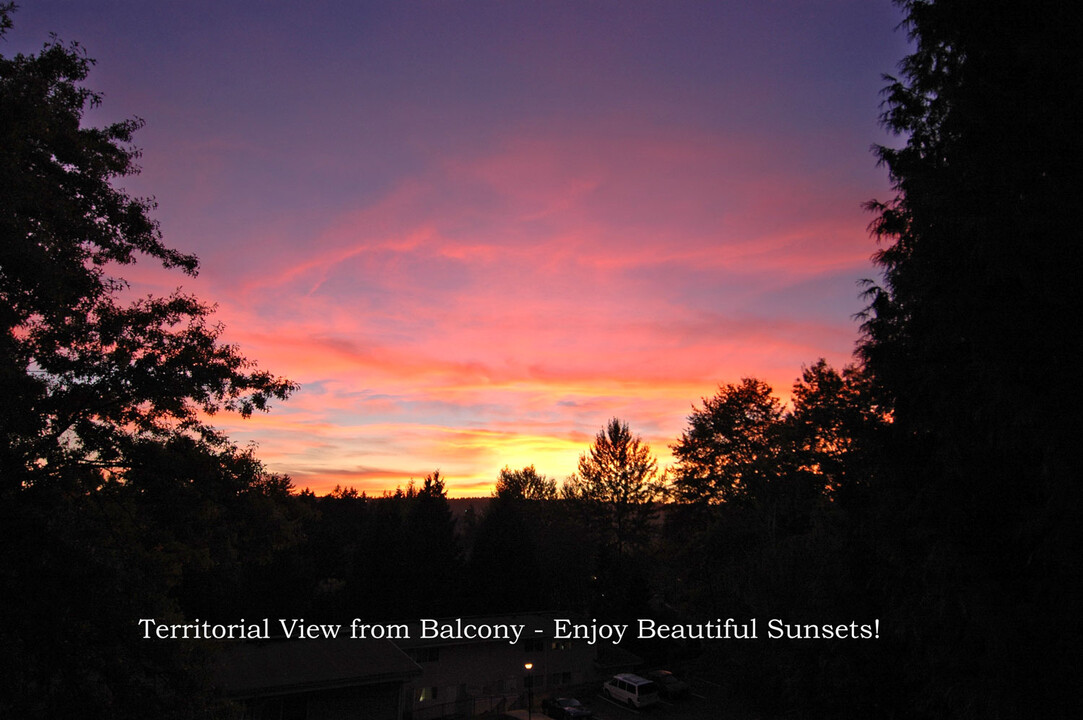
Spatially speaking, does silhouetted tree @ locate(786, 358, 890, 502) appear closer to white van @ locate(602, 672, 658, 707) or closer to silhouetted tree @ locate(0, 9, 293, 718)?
white van @ locate(602, 672, 658, 707)

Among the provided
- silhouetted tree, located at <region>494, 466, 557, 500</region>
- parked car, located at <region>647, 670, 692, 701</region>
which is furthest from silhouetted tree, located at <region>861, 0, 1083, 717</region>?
silhouetted tree, located at <region>494, 466, 557, 500</region>

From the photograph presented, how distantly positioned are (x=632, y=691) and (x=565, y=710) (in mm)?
4511

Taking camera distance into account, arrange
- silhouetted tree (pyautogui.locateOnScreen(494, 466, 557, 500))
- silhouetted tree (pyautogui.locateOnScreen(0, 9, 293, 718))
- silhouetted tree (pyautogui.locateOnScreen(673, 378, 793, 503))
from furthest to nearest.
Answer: silhouetted tree (pyautogui.locateOnScreen(494, 466, 557, 500)) → silhouetted tree (pyautogui.locateOnScreen(673, 378, 793, 503)) → silhouetted tree (pyautogui.locateOnScreen(0, 9, 293, 718))

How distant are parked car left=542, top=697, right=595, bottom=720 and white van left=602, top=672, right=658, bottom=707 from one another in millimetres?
2861

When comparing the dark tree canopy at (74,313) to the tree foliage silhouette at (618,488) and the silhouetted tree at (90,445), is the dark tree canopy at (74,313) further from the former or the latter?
the tree foliage silhouette at (618,488)

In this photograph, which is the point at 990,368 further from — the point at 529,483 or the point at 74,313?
the point at 529,483

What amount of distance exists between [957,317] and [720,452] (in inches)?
1186

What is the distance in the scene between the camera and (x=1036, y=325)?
9250 mm

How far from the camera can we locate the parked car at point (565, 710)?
25094 millimetres

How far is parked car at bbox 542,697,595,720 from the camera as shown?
25094 mm

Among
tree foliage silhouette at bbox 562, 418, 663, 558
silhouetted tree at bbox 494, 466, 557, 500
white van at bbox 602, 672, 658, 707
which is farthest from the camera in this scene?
silhouetted tree at bbox 494, 466, 557, 500

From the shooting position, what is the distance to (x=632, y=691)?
28.2 meters

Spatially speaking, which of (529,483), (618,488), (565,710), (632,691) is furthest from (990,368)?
(529,483)

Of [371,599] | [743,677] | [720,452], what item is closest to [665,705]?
[743,677]
